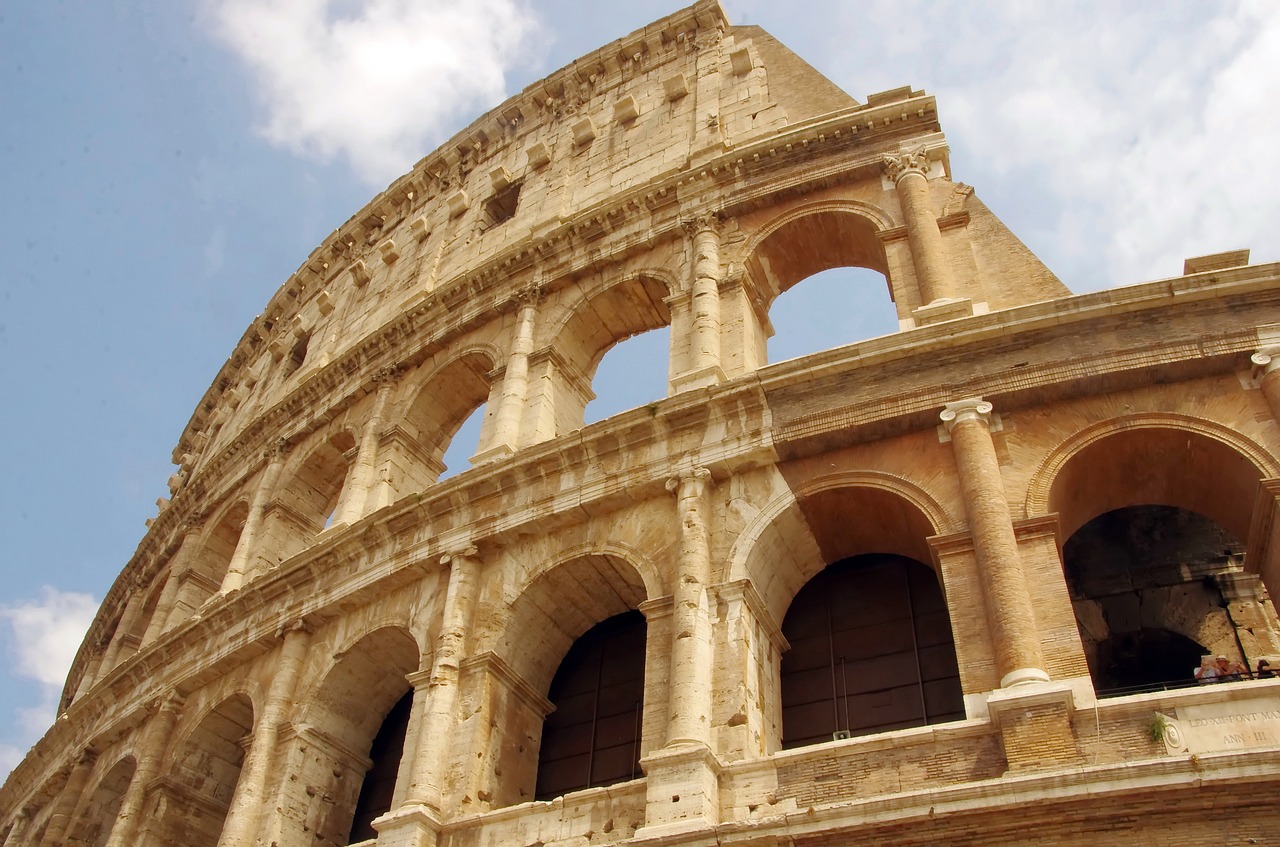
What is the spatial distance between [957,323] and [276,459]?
1133 centimetres

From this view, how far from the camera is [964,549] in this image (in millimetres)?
9148

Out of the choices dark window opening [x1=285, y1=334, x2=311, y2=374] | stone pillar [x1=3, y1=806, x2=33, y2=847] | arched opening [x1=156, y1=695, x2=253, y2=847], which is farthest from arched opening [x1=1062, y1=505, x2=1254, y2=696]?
stone pillar [x1=3, y1=806, x2=33, y2=847]

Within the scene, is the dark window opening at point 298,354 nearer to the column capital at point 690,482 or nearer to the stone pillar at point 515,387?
the stone pillar at point 515,387

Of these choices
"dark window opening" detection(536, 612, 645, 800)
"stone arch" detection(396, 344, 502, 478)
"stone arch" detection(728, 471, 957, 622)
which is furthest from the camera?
"stone arch" detection(396, 344, 502, 478)

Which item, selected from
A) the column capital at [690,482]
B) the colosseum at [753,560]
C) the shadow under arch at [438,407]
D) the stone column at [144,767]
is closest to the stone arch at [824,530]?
the colosseum at [753,560]

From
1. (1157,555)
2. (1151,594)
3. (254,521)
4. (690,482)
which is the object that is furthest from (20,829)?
(1157,555)

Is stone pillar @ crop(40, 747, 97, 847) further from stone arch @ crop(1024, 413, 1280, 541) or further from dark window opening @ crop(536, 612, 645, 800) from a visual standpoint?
stone arch @ crop(1024, 413, 1280, 541)

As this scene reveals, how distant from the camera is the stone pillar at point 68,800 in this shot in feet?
49.1

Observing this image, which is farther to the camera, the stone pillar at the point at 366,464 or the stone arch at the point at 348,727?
the stone pillar at the point at 366,464

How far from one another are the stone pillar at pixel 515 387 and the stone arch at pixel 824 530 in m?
3.67

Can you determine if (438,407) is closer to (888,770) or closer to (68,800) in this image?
(68,800)

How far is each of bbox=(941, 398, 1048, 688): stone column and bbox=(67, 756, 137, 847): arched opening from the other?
11.7 m

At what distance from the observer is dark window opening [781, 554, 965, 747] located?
9750 mm

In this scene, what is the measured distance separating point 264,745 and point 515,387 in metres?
5.06
